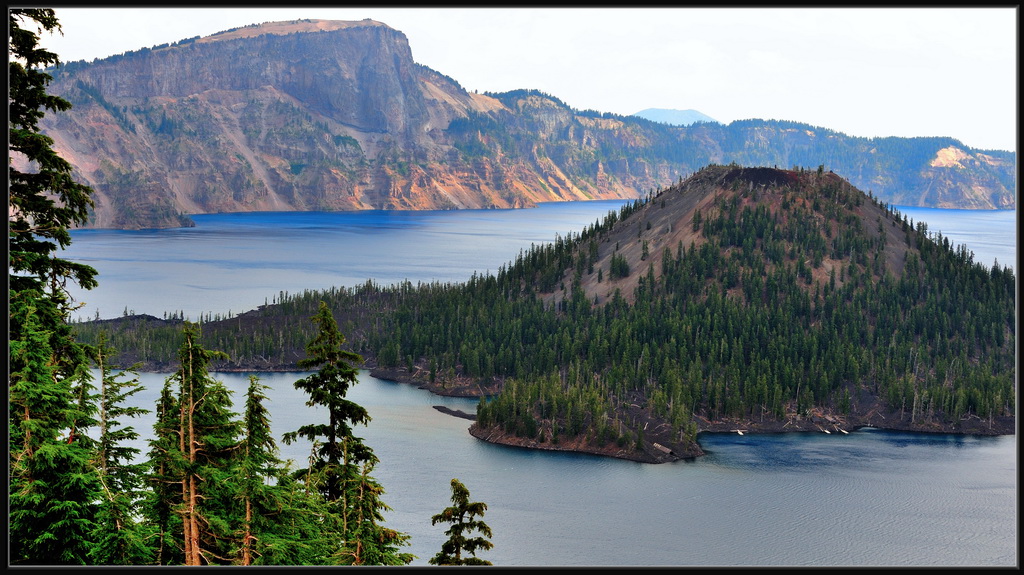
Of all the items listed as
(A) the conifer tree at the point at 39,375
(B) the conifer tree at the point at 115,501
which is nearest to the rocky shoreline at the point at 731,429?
(B) the conifer tree at the point at 115,501

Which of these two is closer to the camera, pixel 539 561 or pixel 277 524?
pixel 277 524

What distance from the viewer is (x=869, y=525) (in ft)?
378

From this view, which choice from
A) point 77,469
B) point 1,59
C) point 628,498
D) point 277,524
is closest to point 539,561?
point 628,498

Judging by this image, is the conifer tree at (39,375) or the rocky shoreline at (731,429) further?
the rocky shoreline at (731,429)

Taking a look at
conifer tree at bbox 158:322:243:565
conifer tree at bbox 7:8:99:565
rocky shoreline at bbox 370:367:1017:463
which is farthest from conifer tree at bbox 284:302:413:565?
rocky shoreline at bbox 370:367:1017:463

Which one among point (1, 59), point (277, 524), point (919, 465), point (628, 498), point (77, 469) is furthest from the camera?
point (919, 465)

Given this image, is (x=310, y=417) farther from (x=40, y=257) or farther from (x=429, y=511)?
(x=40, y=257)

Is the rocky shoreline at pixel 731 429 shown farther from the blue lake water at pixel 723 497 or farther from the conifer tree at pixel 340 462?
the conifer tree at pixel 340 462

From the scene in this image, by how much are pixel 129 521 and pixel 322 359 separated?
12877 mm

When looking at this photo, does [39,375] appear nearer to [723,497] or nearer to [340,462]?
[340,462]

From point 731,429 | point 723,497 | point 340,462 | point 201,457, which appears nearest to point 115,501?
point 201,457

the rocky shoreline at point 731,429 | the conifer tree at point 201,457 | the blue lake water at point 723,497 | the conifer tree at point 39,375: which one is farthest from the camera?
the rocky shoreline at point 731,429

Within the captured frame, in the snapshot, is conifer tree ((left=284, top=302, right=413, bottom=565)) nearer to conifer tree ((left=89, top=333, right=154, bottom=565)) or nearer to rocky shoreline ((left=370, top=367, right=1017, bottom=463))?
conifer tree ((left=89, top=333, right=154, bottom=565))

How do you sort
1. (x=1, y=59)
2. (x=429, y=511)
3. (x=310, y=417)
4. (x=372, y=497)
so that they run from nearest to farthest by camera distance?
1. (x=1, y=59)
2. (x=372, y=497)
3. (x=429, y=511)
4. (x=310, y=417)
